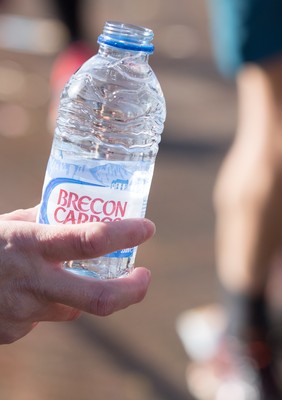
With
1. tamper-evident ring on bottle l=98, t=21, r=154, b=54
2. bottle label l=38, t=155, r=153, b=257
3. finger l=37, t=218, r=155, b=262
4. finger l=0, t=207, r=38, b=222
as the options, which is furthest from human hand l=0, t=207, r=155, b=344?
tamper-evident ring on bottle l=98, t=21, r=154, b=54

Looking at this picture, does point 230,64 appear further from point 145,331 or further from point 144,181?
point 144,181

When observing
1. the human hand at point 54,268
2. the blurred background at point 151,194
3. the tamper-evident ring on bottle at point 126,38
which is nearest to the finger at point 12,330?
the human hand at point 54,268

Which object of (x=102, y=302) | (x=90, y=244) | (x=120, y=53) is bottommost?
(x=102, y=302)

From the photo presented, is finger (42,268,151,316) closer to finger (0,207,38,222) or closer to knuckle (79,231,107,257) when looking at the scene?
knuckle (79,231,107,257)

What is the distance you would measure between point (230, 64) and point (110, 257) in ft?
6.79

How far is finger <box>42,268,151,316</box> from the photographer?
1855mm

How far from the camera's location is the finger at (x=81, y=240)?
72.0 inches

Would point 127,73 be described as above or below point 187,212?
above

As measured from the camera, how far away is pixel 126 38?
2029mm

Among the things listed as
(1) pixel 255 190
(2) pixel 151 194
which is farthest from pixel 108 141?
(2) pixel 151 194

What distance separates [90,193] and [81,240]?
193 mm

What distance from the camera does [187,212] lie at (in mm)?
5449

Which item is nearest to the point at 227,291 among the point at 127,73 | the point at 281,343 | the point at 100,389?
the point at 281,343

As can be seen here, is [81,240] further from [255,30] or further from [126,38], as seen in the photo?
[255,30]
